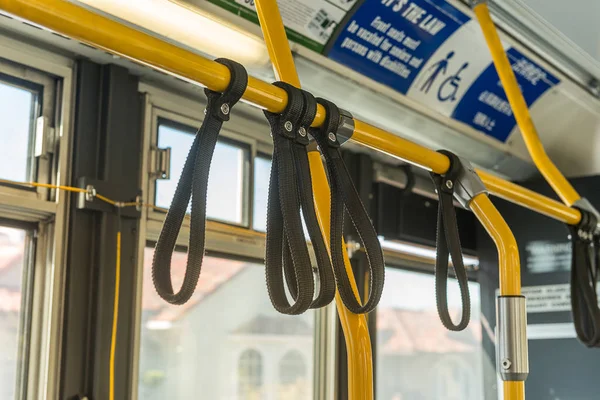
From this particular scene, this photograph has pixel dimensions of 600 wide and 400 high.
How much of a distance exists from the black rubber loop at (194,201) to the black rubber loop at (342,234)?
0.81 ft

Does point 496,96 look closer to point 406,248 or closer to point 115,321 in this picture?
point 406,248

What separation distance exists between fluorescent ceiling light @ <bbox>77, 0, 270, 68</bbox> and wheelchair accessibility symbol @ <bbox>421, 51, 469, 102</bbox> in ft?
3.76

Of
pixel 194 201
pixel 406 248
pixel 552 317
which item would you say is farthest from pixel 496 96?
pixel 194 201

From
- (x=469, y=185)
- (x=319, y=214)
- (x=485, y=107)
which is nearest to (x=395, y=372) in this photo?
Answer: (x=485, y=107)

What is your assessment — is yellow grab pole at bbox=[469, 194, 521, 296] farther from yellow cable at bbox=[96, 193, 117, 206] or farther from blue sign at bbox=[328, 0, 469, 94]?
yellow cable at bbox=[96, 193, 117, 206]

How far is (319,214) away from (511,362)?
2.42 feet

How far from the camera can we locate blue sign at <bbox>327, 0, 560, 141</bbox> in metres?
2.87

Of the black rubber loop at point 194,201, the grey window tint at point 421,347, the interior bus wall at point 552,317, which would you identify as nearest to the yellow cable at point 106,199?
the black rubber loop at point 194,201

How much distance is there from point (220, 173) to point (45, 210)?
2.88 feet

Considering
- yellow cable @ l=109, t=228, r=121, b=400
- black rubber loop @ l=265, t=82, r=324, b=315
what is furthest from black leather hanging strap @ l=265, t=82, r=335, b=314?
yellow cable @ l=109, t=228, r=121, b=400

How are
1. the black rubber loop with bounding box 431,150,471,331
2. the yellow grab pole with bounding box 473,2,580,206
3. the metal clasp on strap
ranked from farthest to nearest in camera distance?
the yellow grab pole with bounding box 473,2,580,206
the metal clasp on strap
the black rubber loop with bounding box 431,150,471,331

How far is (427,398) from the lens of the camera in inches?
173

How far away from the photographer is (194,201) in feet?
4.01

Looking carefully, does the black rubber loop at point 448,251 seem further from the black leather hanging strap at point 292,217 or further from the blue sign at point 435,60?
the blue sign at point 435,60
